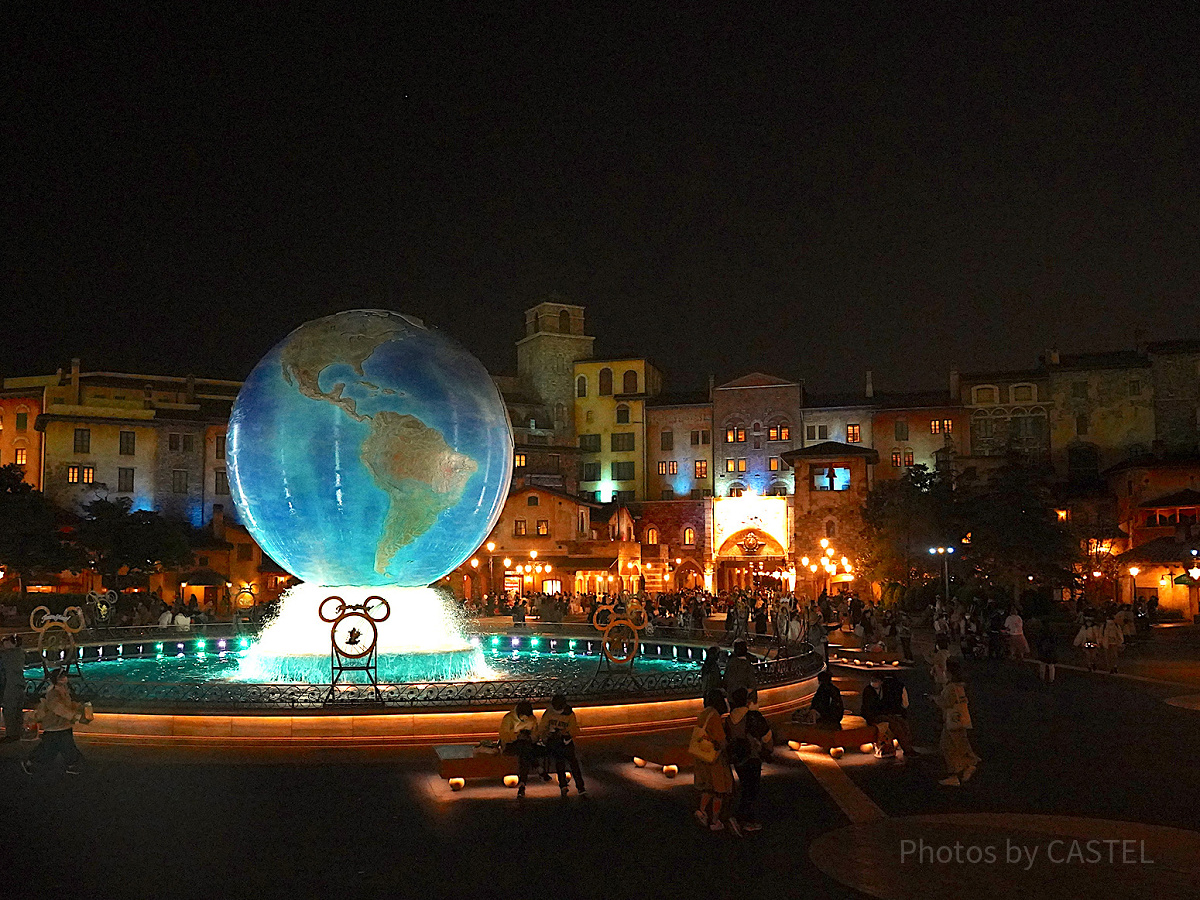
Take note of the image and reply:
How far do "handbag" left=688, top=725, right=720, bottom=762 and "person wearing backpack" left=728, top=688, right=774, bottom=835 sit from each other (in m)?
0.51

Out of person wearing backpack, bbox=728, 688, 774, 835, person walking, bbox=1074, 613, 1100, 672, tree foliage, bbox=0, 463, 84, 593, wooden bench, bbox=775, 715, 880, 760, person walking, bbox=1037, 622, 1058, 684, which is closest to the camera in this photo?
person wearing backpack, bbox=728, 688, 774, 835

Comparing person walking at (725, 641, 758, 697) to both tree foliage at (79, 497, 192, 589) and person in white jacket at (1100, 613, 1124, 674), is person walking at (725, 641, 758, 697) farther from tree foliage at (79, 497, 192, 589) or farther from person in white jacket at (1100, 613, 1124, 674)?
tree foliage at (79, 497, 192, 589)

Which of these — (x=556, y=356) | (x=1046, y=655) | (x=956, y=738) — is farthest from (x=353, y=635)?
(x=556, y=356)

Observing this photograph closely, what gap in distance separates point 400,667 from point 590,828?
28.2 feet

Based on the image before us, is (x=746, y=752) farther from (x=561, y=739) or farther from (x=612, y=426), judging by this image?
(x=612, y=426)

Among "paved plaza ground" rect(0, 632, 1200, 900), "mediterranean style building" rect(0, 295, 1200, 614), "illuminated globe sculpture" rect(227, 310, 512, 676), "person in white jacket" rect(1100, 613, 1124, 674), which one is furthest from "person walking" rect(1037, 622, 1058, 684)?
"mediterranean style building" rect(0, 295, 1200, 614)

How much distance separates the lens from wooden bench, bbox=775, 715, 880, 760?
14.0 metres

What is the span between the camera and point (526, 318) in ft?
261

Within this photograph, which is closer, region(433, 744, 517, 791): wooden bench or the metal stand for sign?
region(433, 744, 517, 791): wooden bench

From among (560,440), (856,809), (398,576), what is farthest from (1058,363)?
(856,809)

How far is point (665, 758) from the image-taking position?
12711mm

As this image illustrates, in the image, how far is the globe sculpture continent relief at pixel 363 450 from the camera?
1783 centimetres

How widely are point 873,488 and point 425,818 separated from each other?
56.2 m

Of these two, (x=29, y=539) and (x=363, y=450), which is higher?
(x=363, y=450)
